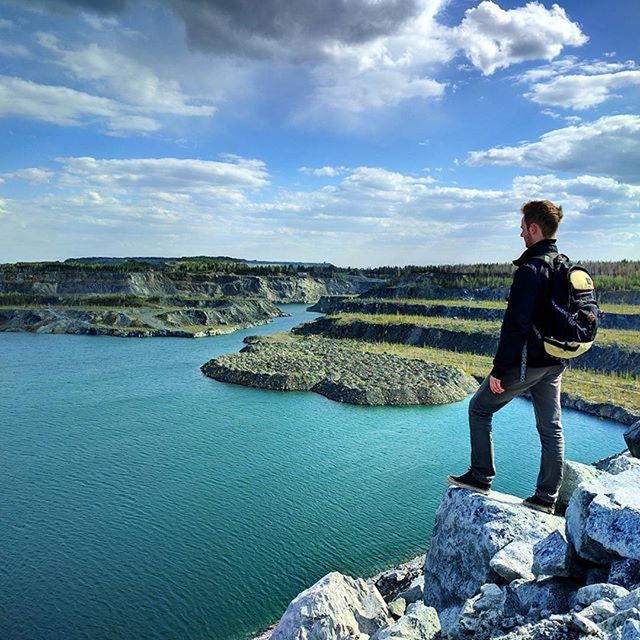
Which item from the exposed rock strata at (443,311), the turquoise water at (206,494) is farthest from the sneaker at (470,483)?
the exposed rock strata at (443,311)

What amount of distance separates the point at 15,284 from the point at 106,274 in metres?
17.7

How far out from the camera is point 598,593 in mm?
5012

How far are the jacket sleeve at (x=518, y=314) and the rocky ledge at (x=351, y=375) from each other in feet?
106

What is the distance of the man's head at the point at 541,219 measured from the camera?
21.8 feet

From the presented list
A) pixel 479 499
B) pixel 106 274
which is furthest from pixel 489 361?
pixel 106 274

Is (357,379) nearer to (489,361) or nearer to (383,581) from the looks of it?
(489,361)

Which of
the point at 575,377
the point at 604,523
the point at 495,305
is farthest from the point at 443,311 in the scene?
the point at 604,523

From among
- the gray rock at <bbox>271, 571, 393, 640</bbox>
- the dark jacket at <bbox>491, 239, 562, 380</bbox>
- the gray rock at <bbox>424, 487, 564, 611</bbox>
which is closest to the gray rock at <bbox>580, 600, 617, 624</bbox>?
the gray rock at <bbox>424, 487, 564, 611</bbox>

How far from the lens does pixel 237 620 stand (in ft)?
45.6

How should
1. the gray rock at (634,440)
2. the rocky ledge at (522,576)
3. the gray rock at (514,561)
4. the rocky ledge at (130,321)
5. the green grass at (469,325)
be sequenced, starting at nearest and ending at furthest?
1. the rocky ledge at (522,576)
2. the gray rock at (514,561)
3. the gray rock at (634,440)
4. the green grass at (469,325)
5. the rocky ledge at (130,321)

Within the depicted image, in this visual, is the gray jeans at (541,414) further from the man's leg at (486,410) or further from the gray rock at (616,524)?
the gray rock at (616,524)

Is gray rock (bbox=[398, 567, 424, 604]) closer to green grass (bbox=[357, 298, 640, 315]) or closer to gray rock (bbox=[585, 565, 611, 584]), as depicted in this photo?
gray rock (bbox=[585, 565, 611, 584])

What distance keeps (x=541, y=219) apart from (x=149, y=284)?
125 m

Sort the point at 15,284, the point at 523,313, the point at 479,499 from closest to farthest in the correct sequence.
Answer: the point at 523,313 → the point at 479,499 → the point at 15,284
